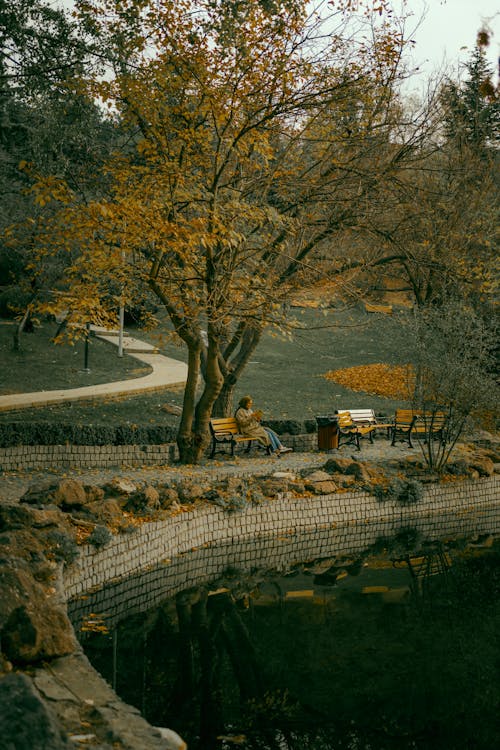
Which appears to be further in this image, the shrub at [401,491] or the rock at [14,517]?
the shrub at [401,491]

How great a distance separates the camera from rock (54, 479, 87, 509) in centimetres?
1097

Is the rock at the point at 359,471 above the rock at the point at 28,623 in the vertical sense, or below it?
below

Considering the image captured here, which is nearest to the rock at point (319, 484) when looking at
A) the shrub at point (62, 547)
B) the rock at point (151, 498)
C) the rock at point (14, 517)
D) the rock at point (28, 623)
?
the rock at point (151, 498)

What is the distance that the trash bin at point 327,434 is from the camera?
16.9m

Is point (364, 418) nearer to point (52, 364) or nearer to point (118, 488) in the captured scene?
point (118, 488)

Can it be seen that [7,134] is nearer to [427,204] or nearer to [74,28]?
[74,28]

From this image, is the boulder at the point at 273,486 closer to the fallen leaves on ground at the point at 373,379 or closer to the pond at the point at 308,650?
the pond at the point at 308,650

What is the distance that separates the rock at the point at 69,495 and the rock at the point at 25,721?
19.2 feet

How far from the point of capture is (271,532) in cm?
1305

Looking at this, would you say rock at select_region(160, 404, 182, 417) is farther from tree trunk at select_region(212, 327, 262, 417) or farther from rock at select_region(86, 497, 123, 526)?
rock at select_region(86, 497, 123, 526)

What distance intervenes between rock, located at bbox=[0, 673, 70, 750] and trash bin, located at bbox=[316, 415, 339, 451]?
39.6ft

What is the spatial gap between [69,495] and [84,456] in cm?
343

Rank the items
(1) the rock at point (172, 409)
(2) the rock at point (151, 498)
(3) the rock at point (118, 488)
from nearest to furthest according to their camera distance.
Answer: (2) the rock at point (151, 498), (3) the rock at point (118, 488), (1) the rock at point (172, 409)

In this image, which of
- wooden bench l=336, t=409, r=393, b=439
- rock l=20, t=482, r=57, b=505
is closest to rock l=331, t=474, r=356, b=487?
wooden bench l=336, t=409, r=393, b=439
